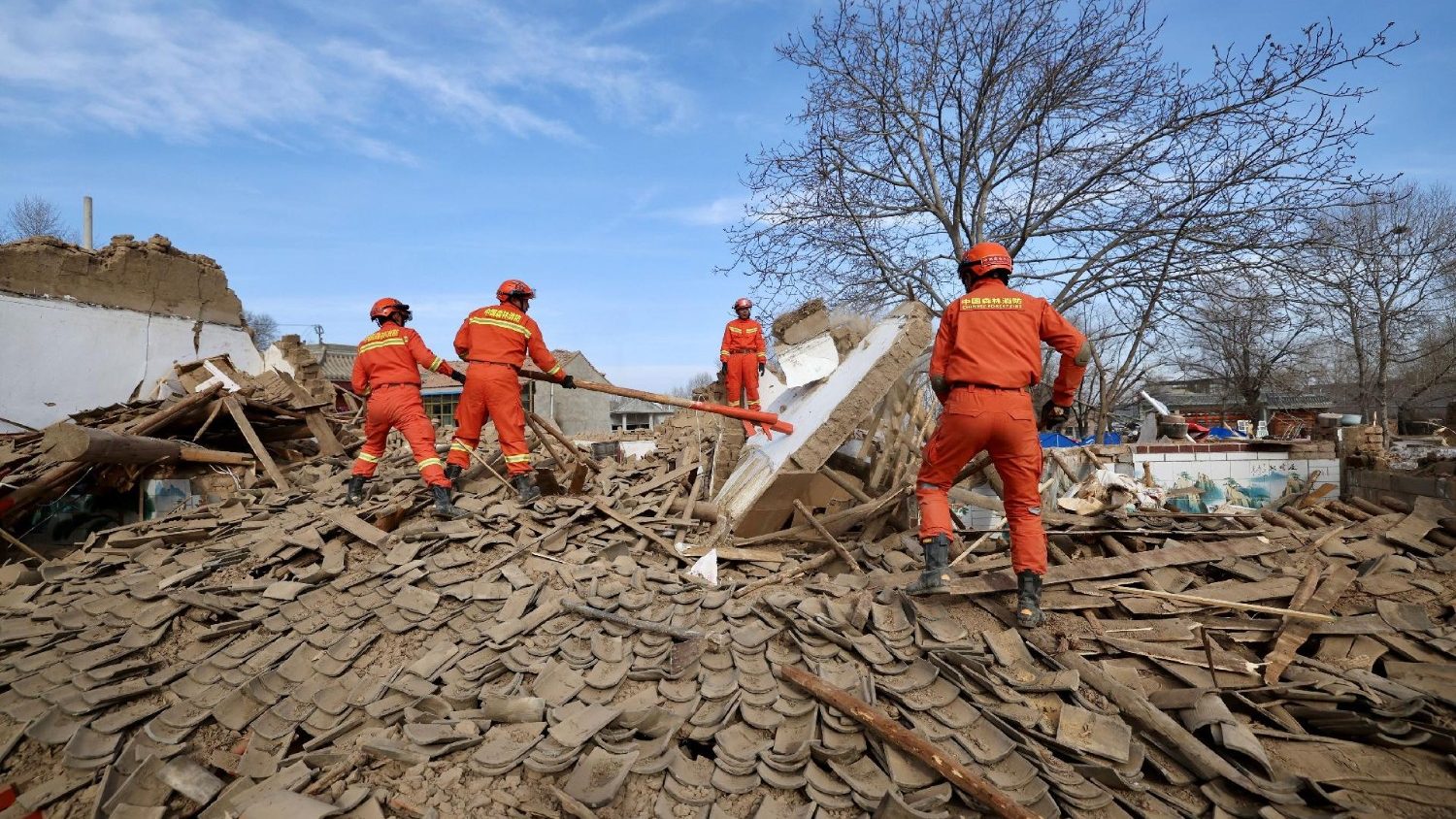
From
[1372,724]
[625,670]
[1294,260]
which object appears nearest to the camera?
[1372,724]

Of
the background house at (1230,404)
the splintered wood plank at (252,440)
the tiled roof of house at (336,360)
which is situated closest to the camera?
the splintered wood plank at (252,440)

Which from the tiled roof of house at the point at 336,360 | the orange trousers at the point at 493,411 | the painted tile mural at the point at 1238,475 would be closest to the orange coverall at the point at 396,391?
the orange trousers at the point at 493,411

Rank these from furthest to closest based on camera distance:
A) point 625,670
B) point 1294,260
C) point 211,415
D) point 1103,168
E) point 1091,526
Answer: point 1103,168 → point 1294,260 → point 211,415 → point 1091,526 → point 625,670

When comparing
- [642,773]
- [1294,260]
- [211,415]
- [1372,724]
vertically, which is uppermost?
[1294,260]

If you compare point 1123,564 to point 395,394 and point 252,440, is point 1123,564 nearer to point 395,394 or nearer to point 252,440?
point 395,394

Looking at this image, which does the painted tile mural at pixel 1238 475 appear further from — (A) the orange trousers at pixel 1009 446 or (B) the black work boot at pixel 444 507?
(B) the black work boot at pixel 444 507

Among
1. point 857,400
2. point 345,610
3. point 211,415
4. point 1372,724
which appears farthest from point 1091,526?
point 211,415

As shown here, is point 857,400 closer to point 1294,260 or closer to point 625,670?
point 625,670

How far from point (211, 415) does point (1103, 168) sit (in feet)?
42.4

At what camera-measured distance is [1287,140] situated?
29.9ft

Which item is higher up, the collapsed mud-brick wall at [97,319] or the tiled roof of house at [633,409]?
the collapsed mud-brick wall at [97,319]

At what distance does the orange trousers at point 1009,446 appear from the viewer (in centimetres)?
Answer: 380

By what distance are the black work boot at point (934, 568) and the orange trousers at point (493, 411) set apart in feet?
12.3

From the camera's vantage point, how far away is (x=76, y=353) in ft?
33.9
